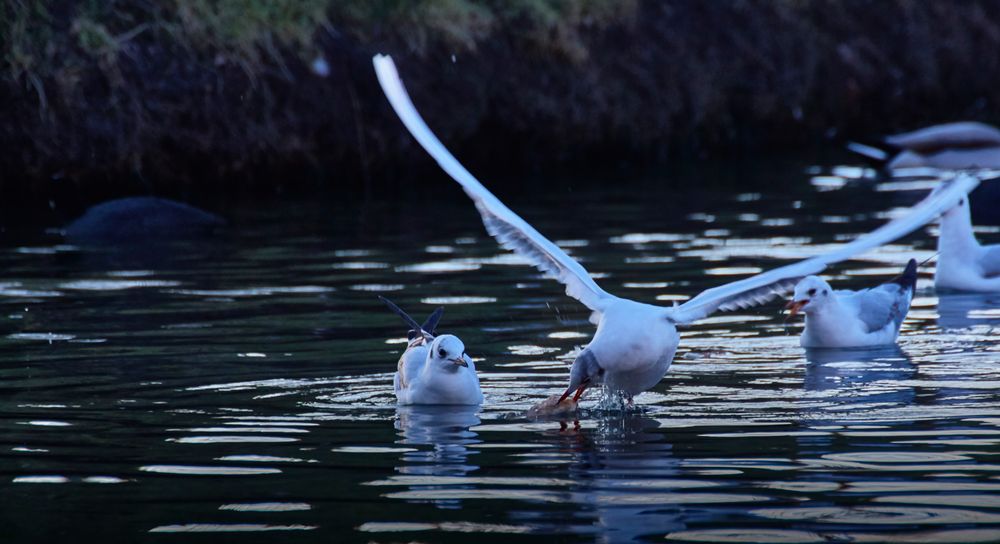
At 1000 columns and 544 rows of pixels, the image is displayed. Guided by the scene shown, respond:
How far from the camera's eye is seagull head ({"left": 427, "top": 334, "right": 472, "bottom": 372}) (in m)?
7.95

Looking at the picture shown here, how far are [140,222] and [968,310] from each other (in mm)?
7879

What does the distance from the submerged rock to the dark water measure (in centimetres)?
114

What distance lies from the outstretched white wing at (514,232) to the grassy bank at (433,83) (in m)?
10.1

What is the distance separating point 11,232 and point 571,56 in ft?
29.6

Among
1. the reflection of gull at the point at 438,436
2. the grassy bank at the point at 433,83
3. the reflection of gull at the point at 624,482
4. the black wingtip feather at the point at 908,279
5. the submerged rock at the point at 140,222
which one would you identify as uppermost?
the grassy bank at the point at 433,83

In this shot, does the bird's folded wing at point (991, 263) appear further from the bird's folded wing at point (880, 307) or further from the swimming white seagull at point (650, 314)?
the swimming white seagull at point (650, 314)

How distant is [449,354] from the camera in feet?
26.1

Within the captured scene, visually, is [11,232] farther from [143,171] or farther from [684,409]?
[684,409]

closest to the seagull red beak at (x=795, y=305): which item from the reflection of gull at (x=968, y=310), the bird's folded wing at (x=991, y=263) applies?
the reflection of gull at (x=968, y=310)

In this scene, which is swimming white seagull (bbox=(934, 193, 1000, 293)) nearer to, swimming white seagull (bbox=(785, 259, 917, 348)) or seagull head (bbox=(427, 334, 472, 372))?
swimming white seagull (bbox=(785, 259, 917, 348))

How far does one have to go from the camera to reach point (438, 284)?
12.4 meters

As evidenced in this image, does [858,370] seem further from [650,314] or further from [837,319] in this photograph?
[650,314]

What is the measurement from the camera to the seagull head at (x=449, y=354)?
26.1 ft

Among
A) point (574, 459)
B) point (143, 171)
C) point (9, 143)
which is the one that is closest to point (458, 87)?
point (143, 171)
